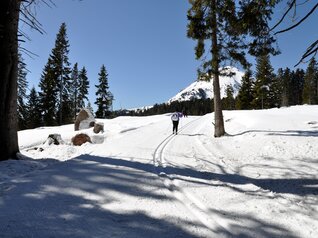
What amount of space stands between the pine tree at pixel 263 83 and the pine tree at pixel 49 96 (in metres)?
35.2

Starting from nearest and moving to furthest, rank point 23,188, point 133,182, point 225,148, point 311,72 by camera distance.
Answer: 1. point 23,188
2. point 133,182
3. point 225,148
4. point 311,72

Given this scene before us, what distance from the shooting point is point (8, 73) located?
25.7ft

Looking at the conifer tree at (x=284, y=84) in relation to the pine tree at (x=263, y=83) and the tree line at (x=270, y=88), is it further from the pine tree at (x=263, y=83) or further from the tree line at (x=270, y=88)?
the pine tree at (x=263, y=83)

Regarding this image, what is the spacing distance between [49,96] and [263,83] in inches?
1456

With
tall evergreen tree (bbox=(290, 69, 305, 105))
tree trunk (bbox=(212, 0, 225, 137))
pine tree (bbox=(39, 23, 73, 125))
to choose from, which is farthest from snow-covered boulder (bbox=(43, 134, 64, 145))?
tall evergreen tree (bbox=(290, 69, 305, 105))

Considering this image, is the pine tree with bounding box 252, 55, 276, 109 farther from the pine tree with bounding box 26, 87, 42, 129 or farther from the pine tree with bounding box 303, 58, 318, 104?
the pine tree with bounding box 26, 87, 42, 129

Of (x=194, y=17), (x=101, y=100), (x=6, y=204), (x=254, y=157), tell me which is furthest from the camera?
(x=101, y=100)

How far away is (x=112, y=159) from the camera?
845 centimetres

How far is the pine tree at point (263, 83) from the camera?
47.4m

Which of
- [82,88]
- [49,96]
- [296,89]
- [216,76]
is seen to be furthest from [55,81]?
[296,89]

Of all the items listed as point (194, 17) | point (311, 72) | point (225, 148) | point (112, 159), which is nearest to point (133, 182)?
point (112, 159)

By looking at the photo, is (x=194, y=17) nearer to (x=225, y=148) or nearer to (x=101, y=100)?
(x=225, y=148)

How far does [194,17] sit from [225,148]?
7.93 m

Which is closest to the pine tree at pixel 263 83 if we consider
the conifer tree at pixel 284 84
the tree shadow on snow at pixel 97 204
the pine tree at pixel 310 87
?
the pine tree at pixel 310 87
